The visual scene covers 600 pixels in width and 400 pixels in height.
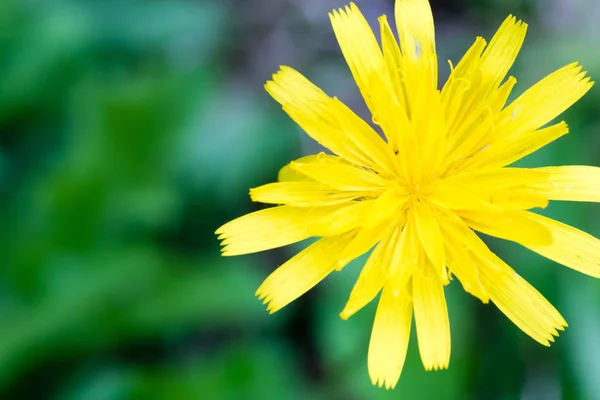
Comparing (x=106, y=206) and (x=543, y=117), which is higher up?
(x=106, y=206)

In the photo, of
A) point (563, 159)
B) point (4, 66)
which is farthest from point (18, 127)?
point (563, 159)

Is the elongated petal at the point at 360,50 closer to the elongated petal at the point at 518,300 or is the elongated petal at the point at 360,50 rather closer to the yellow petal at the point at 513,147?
the yellow petal at the point at 513,147

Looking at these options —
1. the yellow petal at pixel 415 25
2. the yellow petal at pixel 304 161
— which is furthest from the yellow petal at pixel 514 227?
the yellow petal at pixel 415 25

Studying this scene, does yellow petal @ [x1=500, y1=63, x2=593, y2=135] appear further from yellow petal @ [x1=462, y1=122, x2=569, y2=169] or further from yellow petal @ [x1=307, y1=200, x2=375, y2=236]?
yellow petal @ [x1=307, y1=200, x2=375, y2=236]

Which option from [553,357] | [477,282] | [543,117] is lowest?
[553,357]

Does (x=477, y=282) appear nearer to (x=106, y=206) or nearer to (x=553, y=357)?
(x=553, y=357)

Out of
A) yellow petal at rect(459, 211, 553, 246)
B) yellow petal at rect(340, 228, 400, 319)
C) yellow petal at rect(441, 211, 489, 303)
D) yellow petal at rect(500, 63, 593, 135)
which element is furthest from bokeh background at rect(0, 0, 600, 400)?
yellow petal at rect(500, 63, 593, 135)

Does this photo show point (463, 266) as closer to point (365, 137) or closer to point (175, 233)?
point (365, 137)
